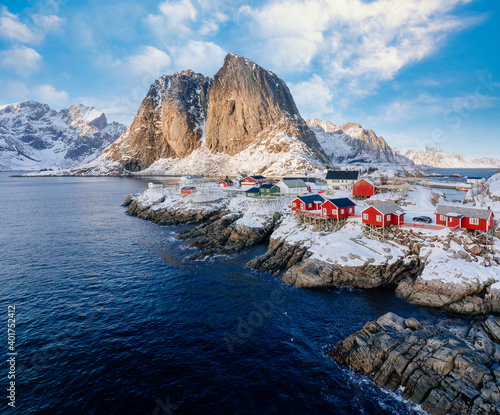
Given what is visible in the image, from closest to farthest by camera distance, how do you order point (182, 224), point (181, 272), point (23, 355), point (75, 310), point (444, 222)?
1. point (23, 355)
2. point (75, 310)
3. point (181, 272)
4. point (444, 222)
5. point (182, 224)

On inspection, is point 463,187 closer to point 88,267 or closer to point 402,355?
point 402,355

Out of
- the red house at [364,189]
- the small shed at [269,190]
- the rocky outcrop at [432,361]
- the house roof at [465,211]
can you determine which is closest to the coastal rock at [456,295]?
the rocky outcrop at [432,361]

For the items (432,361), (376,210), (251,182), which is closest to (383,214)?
(376,210)

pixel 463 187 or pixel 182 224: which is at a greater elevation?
pixel 463 187

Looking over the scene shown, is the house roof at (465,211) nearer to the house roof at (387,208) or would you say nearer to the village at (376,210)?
the village at (376,210)

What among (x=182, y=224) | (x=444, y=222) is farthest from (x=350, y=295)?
(x=182, y=224)

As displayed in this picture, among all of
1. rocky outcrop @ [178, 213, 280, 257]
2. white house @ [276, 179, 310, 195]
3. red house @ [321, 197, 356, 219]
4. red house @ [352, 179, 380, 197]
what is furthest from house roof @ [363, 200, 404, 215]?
white house @ [276, 179, 310, 195]
